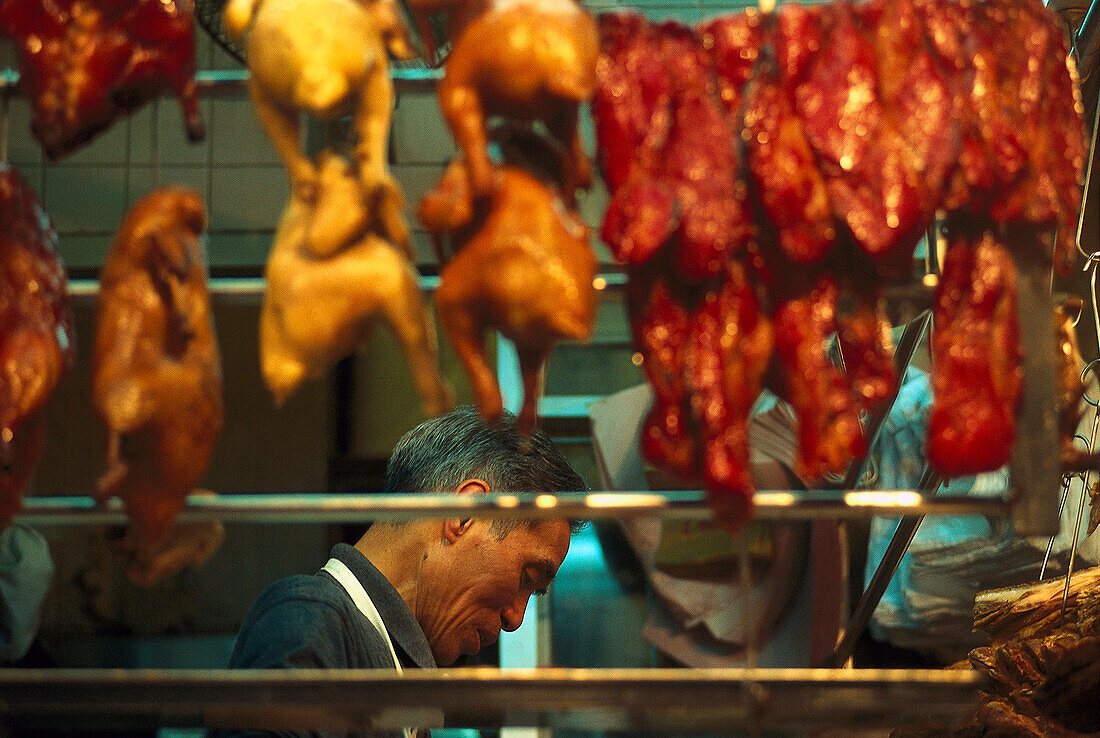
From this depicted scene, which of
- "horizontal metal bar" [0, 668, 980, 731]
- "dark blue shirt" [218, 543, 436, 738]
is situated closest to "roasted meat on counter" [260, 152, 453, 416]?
"horizontal metal bar" [0, 668, 980, 731]

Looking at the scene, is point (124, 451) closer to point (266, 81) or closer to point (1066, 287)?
point (266, 81)

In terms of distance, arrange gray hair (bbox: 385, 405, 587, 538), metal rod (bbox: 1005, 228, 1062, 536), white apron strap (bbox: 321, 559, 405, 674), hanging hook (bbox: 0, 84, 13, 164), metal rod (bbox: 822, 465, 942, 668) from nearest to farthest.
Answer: metal rod (bbox: 1005, 228, 1062, 536) < hanging hook (bbox: 0, 84, 13, 164) < metal rod (bbox: 822, 465, 942, 668) < white apron strap (bbox: 321, 559, 405, 674) < gray hair (bbox: 385, 405, 587, 538)

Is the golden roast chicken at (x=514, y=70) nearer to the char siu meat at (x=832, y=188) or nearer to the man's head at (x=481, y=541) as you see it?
the char siu meat at (x=832, y=188)

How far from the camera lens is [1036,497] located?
1.59 meters

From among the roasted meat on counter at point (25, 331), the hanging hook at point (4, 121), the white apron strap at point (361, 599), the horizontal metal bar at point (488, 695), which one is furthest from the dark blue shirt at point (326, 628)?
the hanging hook at point (4, 121)

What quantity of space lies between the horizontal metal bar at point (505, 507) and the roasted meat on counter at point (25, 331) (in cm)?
8

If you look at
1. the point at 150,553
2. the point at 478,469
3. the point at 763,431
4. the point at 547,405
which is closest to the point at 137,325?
the point at 150,553

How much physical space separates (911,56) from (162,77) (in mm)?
1138

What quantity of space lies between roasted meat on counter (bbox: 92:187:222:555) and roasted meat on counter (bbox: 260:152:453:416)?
4.7 inches

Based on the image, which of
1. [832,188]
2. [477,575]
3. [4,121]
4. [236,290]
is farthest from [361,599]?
[832,188]

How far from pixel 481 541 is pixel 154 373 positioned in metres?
1.25

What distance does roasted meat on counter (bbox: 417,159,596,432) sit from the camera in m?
1.46

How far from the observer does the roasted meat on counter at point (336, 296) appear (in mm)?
1519

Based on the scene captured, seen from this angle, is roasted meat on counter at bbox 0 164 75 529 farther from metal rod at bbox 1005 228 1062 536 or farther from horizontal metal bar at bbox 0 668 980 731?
metal rod at bbox 1005 228 1062 536
